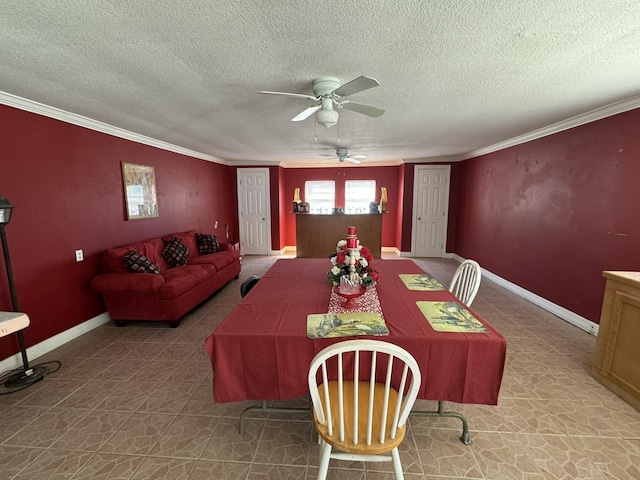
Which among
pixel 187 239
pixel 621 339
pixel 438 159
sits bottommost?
pixel 621 339

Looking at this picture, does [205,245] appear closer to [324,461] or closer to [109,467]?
[109,467]

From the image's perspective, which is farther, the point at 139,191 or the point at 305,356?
the point at 139,191

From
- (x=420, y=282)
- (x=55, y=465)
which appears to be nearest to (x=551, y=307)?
(x=420, y=282)

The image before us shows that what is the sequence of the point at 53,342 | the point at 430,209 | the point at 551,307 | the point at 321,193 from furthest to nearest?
the point at 321,193
the point at 430,209
the point at 551,307
the point at 53,342

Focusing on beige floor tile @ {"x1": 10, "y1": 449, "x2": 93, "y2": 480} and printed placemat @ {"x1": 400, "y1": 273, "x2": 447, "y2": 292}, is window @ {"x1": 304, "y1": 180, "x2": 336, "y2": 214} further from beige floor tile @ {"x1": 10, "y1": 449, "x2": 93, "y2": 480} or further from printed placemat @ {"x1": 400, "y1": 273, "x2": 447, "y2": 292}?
beige floor tile @ {"x1": 10, "y1": 449, "x2": 93, "y2": 480}

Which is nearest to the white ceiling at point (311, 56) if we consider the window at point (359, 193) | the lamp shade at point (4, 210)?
the lamp shade at point (4, 210)

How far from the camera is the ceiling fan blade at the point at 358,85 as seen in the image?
1569 millimetres

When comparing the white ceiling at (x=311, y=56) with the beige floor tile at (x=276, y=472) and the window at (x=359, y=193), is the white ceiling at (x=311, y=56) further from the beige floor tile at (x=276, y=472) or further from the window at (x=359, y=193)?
the window at (x=359, y=193)

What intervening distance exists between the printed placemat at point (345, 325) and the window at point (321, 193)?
567 cm

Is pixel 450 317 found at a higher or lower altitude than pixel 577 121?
lower

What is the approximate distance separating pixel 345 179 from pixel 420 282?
17.0 ft

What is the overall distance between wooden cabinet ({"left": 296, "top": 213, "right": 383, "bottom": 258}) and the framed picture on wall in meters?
2.58

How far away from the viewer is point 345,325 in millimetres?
1501

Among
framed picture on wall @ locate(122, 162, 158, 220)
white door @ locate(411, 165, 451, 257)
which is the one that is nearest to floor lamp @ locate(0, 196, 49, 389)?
framed picture on wall @ locate(122, 162, 158, 220)
